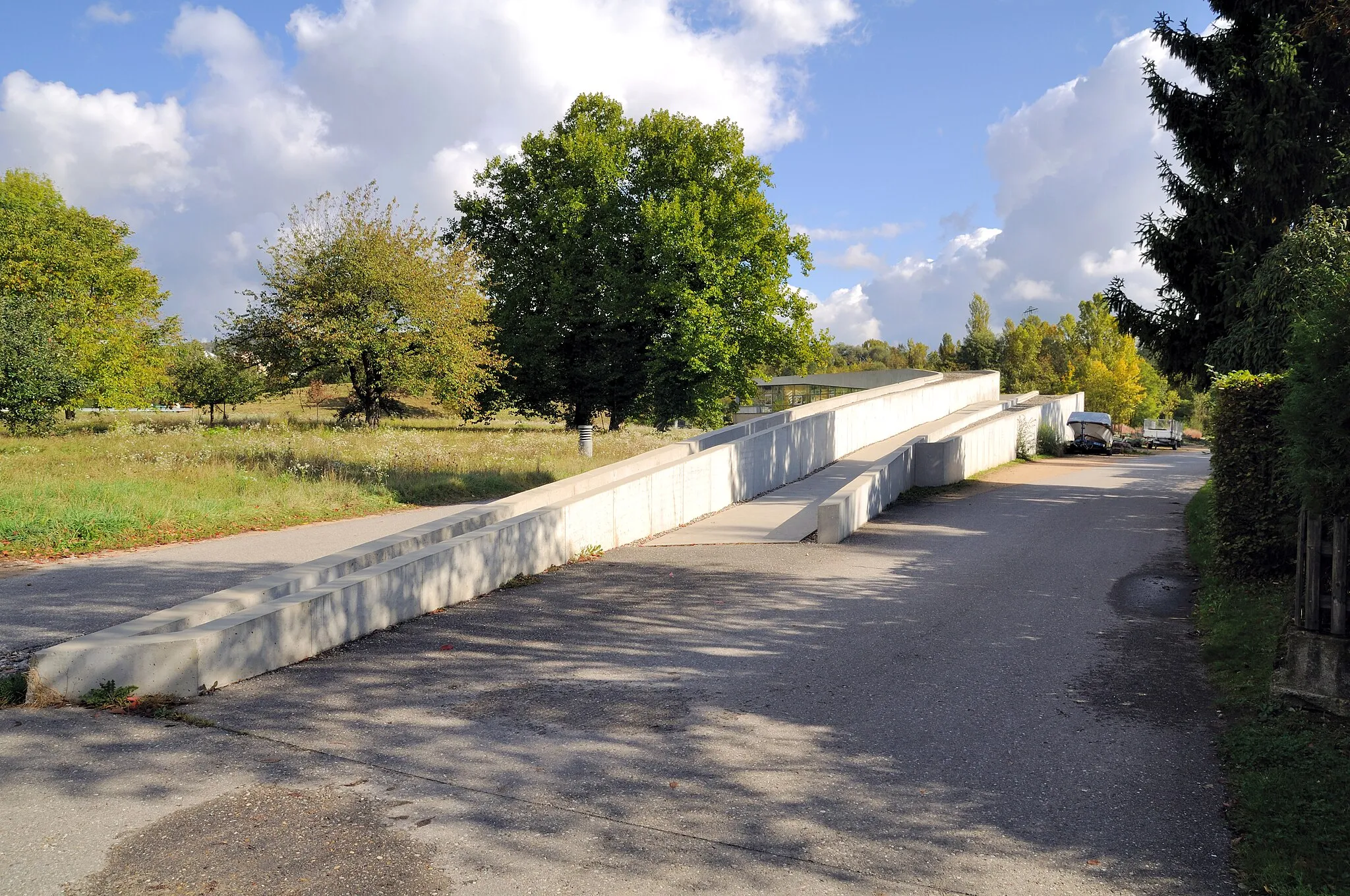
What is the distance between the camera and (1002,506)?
57.0 feet

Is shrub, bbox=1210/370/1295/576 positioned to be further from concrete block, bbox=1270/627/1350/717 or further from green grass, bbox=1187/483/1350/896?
concrete block, bbox=1270/627/1350/717

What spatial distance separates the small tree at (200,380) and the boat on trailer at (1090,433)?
3842cm

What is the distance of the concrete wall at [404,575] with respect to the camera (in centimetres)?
575

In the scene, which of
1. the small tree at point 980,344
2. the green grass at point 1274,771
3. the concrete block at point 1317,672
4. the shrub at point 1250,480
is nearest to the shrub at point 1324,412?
the concrete block at point 1317,672

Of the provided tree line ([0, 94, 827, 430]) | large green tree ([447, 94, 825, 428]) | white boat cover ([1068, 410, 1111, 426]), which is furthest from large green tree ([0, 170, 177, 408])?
white boat cover ([1068, 410, 1111, 426])

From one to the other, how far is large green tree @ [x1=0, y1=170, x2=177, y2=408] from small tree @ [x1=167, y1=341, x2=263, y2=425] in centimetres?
302

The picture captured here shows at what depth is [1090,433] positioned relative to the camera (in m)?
38.5

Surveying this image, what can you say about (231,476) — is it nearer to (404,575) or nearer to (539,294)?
(404,575)

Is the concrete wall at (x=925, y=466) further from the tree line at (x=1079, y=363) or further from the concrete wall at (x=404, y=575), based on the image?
the tree line at (x=1079, y=363)

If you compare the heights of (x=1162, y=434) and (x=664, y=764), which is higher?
(x=1162, y=434)

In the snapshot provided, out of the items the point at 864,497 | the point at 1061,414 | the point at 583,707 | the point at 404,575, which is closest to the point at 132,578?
the point at 404,575

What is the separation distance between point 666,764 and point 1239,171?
17.4m

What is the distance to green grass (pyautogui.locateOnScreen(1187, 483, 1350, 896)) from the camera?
12.5 ft

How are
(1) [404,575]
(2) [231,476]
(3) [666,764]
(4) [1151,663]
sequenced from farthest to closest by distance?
(2) [231,476] → (1) [404,575] → (4) [1151,663] → (3) [666,764]
